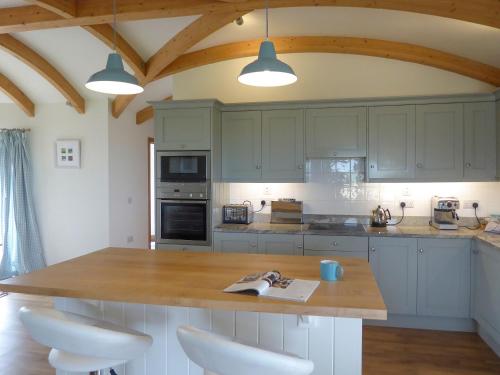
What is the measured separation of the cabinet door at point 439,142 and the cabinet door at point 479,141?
0.06 meters

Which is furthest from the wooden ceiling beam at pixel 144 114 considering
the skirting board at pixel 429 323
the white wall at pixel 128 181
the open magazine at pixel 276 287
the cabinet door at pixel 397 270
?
the open magazine at pixel 276 287

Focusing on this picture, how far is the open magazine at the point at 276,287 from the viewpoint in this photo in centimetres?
152

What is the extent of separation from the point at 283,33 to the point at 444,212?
2.42 metres

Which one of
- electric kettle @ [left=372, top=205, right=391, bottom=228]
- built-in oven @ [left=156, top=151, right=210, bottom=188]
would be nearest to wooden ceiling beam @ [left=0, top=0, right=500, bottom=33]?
built-in oven @ [left=156, top=151, right=210, bottom=188]

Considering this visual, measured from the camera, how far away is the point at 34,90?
517cm

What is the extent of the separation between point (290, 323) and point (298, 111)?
2494 millimetres

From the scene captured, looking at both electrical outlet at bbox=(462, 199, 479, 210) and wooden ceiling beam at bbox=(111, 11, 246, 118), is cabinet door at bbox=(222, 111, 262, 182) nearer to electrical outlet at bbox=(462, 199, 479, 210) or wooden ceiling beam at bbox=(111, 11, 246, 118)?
wooden ceiling beam at bbox=(111, 11, 246, 118)

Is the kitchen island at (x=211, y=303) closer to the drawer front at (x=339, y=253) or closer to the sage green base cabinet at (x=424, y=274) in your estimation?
the drawer front at (x=339, y=253)

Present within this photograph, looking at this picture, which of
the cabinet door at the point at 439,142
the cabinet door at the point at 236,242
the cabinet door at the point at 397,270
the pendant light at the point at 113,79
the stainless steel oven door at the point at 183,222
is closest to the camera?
the pendant light at the point at 113,79

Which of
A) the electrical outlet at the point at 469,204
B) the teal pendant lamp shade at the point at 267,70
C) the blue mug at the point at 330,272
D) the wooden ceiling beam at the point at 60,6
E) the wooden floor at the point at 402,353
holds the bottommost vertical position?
the wooden floor at the point at 402,353

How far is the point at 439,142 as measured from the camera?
358 cm

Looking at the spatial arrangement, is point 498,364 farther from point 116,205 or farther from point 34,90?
point 34,90

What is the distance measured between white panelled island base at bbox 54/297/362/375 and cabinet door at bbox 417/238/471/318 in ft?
6.43

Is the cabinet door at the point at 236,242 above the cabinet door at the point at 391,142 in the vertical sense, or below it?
below
